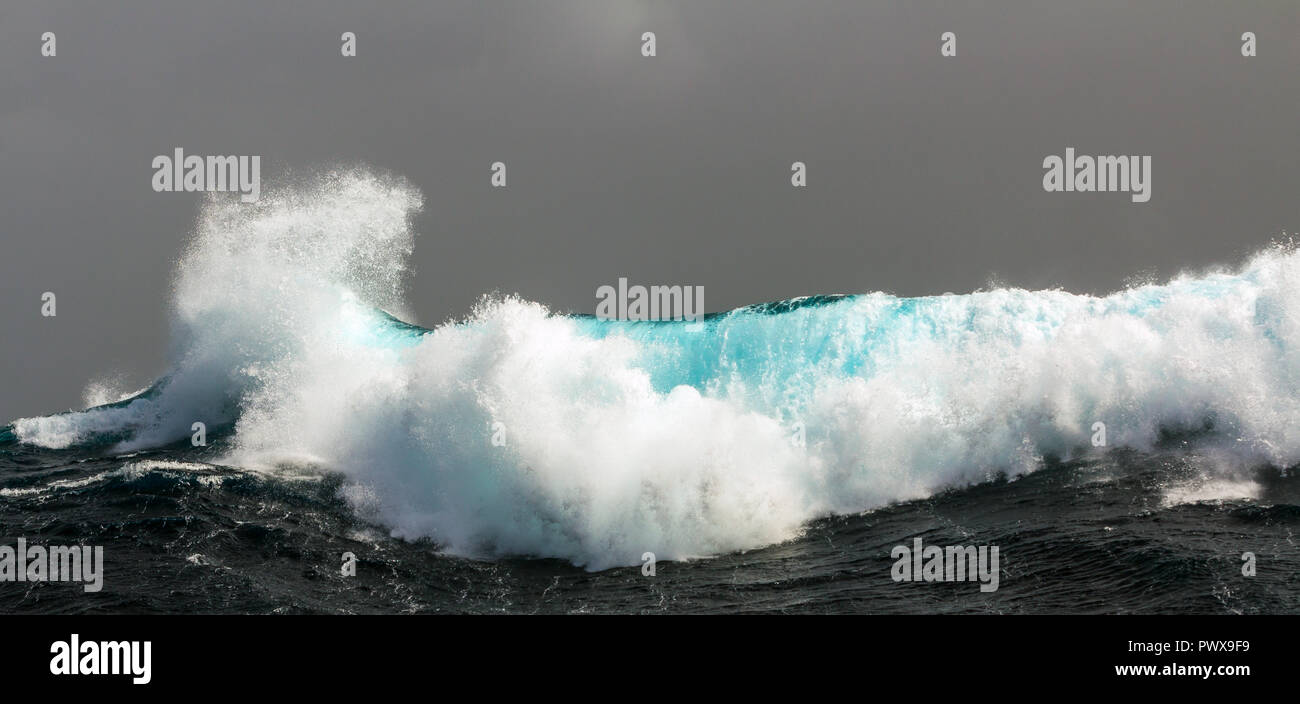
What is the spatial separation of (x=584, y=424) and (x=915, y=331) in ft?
22.8

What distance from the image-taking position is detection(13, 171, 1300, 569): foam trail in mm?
15211

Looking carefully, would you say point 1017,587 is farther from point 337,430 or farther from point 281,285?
point 281,285

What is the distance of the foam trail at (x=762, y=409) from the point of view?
15.2 m

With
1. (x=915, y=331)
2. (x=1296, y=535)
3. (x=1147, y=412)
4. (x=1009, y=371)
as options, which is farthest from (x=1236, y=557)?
(x=915, y=331)

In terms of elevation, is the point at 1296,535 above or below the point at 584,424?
below

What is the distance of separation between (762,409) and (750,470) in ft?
9.37

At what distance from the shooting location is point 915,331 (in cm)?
1945

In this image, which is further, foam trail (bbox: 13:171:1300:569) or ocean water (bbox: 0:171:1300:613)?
foam trail (bbox: 13:171:1300:569)

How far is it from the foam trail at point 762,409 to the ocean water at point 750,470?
5 cm

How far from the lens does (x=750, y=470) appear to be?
15.8 m

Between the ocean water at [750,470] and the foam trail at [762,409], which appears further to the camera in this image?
the foam trail at [762,409]

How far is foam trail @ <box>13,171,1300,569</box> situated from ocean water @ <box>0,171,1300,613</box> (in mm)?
50
